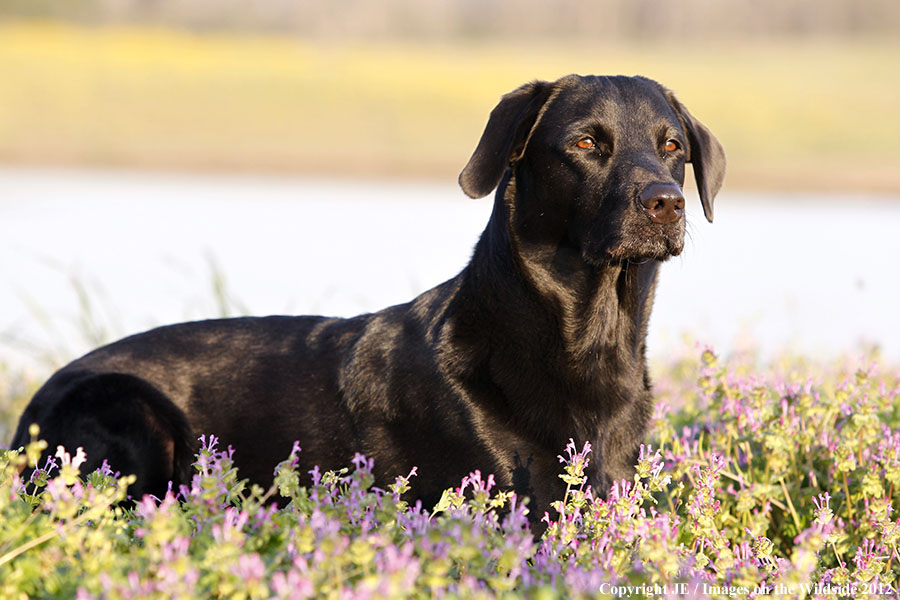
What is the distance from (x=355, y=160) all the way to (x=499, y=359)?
890 inches

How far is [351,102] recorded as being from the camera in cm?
3300

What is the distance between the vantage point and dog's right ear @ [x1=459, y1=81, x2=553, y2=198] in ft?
13.0

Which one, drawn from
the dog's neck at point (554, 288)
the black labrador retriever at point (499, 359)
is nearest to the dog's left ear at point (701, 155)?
the black labrador retriever at point (499, 359)

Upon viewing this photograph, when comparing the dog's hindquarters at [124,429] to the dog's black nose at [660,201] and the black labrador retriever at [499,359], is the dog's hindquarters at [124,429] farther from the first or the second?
the dog's black nose at [660,201]

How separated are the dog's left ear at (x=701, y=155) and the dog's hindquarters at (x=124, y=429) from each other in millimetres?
2444

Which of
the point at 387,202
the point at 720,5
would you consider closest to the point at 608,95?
the point at 387,202

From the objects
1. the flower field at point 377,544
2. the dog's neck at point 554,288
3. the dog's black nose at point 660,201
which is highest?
the dog's black nose at point 660,201

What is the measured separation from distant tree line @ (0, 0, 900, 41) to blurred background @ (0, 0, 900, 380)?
26cm

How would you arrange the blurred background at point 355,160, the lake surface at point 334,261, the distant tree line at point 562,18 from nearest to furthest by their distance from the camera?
1. the lake surface at point 334,261
2. the blurred background at point 355,160
3. the distant tree line at point 562,18

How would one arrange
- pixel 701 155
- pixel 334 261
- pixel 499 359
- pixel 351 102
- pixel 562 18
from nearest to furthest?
1. pixel 499 359
2. pixel 701 155
3. pixel 334 261
4. pixel 351 102
5. pixel 562 18

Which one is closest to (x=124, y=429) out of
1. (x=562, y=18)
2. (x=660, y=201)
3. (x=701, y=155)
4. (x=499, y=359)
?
(x=499, y=359)

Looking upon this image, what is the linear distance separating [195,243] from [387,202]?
238 inches

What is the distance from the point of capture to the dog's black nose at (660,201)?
371 cm

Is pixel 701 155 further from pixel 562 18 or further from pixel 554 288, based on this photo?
pixel 562 18
